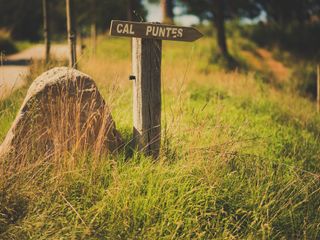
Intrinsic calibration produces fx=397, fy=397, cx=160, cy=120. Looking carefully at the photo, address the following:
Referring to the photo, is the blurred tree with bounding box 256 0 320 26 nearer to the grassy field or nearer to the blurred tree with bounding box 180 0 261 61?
the blurred tree with bounding box 180 0 261 61

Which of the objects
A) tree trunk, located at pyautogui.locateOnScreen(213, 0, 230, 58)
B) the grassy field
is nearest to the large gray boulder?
the grassy field

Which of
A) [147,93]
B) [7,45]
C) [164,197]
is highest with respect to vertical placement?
[7,45]

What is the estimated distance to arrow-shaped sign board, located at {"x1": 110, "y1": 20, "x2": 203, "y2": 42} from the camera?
3207mm

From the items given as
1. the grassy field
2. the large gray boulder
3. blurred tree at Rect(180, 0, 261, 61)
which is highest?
blurred tree at Rect(180, 0, 261, 61)

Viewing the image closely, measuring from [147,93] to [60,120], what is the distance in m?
0.78

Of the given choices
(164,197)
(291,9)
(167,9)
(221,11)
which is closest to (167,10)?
(167,9)

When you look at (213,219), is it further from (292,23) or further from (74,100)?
(292,23)

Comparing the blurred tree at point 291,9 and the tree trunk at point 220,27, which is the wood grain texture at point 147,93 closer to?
the tree trunk at point 220,27

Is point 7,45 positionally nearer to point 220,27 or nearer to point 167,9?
point 167,9

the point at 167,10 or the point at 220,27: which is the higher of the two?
the point at 167,10

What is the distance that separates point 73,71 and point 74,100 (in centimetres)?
26

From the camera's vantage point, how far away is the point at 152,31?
10.8ft

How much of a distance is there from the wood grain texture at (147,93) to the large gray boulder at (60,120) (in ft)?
0.80

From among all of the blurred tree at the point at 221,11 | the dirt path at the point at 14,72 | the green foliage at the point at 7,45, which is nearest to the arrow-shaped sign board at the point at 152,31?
the dirt path at the point at 14,72
